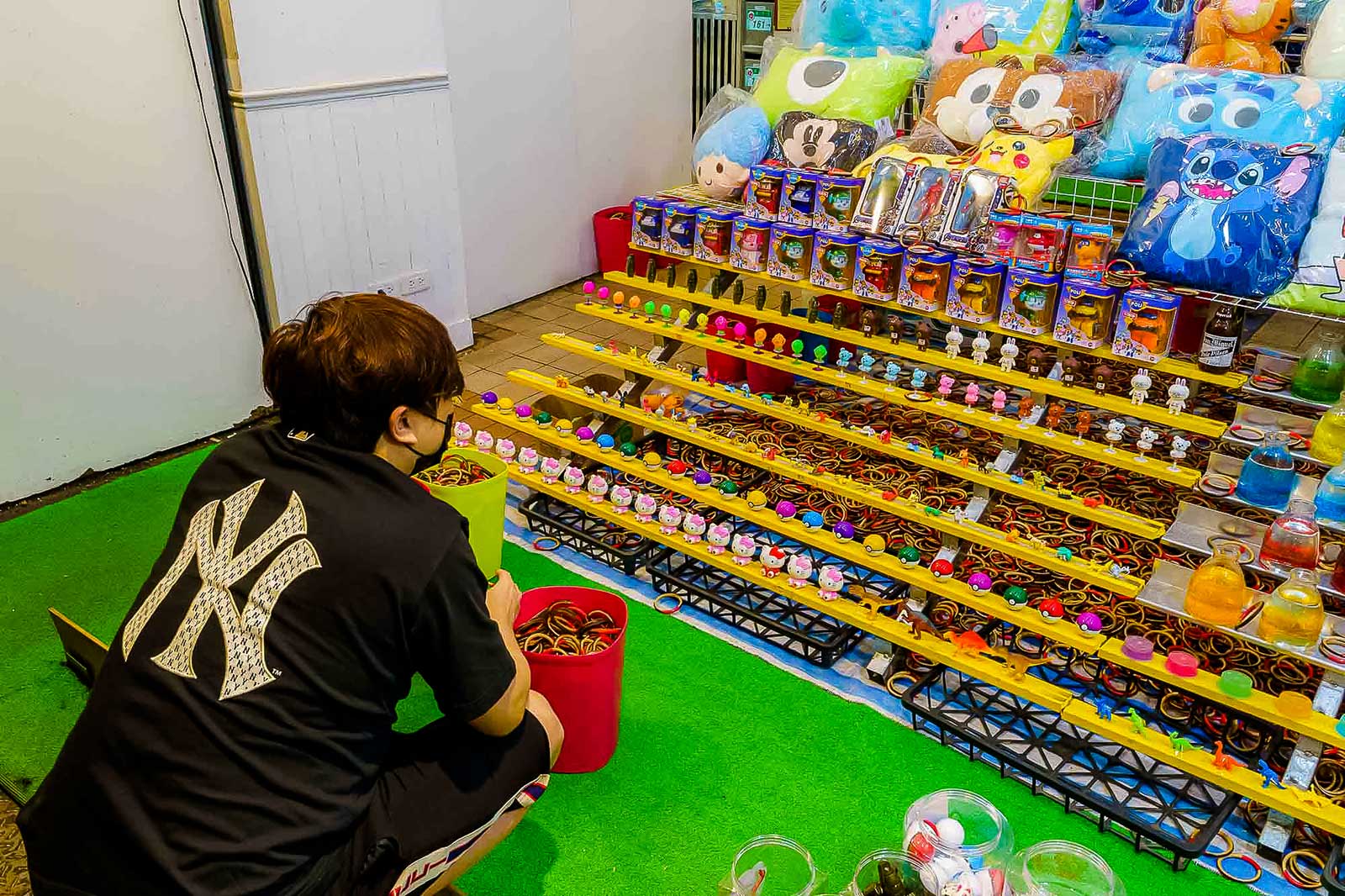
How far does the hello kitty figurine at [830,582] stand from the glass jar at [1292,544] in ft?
3.33

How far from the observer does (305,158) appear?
408cm

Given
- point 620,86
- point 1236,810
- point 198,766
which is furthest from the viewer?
point 620,86

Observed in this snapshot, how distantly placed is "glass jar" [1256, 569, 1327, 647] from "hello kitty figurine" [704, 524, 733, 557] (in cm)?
138

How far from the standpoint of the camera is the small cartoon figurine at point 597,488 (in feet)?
11.2

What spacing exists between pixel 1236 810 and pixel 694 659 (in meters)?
1.34

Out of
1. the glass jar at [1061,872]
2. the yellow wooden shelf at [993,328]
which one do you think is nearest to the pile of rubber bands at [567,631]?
the glass jar at [1061,872]

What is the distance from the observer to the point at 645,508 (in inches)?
128

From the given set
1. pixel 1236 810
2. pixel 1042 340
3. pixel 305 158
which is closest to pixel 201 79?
pixel 305 158

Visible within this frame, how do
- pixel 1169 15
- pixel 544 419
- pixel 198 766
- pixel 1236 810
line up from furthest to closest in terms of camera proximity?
1. pixel 544 419
2. pixel 1169 15
3. pixel 1236 810
4. pixel 198 766

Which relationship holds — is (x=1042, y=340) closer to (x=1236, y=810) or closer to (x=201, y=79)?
(x=1236, y=810)

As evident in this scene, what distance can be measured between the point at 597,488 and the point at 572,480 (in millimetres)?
104

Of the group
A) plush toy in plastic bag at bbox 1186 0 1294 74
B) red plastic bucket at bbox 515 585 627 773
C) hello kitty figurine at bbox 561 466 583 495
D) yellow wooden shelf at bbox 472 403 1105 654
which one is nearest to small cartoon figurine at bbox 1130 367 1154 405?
yellow wooden shelf at bbox 472 403 1105 654

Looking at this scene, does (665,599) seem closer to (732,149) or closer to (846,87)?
(732,149)

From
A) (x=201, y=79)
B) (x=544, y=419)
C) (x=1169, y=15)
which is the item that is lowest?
(x=544, y=419)
